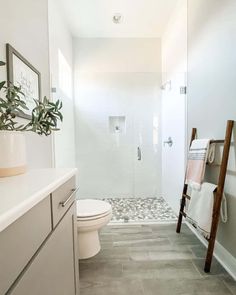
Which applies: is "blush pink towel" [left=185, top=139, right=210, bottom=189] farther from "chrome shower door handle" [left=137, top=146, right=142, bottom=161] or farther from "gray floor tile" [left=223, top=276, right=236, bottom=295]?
"chrome shower door handle" [left=137, top=146, right=142, bottom=161]

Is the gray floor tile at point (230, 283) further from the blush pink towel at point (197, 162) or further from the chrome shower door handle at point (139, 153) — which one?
the chrome shower door handle at point (139, 153)

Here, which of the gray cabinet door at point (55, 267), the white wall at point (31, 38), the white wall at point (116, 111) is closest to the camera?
the gray cabinet door at point (55, 267)

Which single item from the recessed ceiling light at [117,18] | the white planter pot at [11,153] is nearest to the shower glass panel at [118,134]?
the recessed ceiling light at [117,18]

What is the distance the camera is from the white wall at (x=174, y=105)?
8.17ft

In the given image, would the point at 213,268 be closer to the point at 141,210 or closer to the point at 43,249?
the point at 141,210

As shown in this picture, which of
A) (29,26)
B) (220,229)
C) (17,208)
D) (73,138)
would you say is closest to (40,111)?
(17,208)

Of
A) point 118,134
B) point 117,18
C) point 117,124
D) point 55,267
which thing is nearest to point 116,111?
point 117,124

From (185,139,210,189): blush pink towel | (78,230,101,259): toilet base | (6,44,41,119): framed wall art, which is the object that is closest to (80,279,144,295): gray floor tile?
(78,230,101,259): toilet base

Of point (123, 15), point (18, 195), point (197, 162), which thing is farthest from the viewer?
point (123, 15)

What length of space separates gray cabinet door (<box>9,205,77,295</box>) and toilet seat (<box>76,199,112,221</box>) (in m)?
0.47

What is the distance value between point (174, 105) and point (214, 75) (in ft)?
3.44

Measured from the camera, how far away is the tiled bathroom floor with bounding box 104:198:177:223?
2.57 meters

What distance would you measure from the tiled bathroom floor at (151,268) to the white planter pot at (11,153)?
98cm

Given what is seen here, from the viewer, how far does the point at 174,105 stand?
9.24 ft
